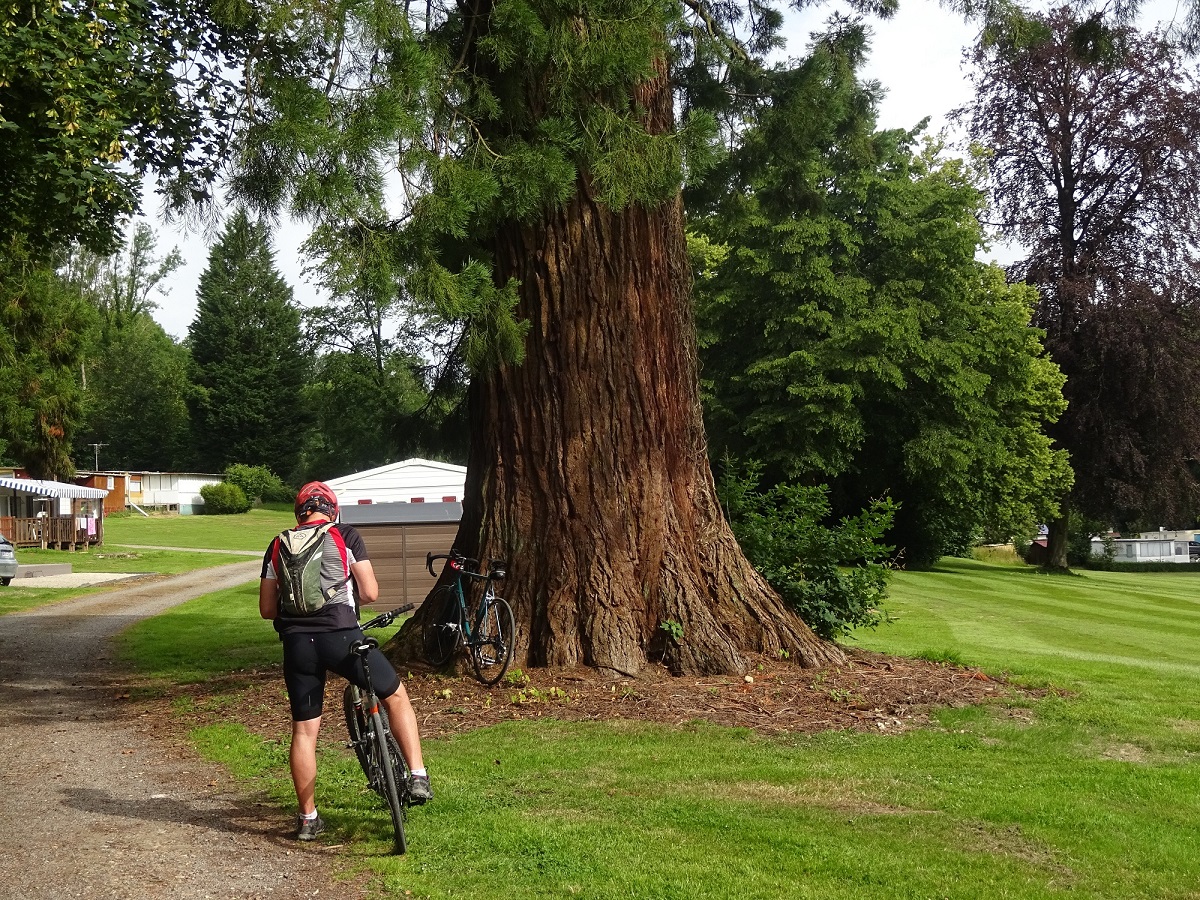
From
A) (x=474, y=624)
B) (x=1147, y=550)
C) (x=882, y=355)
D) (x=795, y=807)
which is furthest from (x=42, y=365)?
(x=1147, y=550)

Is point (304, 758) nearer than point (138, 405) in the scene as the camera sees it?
Yes

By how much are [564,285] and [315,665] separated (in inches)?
196

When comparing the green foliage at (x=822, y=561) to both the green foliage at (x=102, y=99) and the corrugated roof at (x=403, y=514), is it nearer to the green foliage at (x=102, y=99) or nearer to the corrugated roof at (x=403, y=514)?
the green foliage at (x=102, y=99)

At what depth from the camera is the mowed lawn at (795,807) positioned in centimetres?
539

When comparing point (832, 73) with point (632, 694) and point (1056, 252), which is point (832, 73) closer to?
point (632, 694)

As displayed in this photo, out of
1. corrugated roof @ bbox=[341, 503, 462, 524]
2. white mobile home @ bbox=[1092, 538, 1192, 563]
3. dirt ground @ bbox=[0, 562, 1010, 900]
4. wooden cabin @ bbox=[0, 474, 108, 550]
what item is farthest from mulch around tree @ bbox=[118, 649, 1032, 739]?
white mobile home @ bbox=[1092, 538, 1192, 563]

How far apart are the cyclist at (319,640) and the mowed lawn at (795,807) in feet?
1.25

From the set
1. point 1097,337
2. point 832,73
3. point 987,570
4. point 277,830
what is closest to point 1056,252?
point 1097,337

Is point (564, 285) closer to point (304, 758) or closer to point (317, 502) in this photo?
point (317, 502)

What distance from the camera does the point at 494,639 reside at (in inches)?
393

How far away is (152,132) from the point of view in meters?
A: 12.2

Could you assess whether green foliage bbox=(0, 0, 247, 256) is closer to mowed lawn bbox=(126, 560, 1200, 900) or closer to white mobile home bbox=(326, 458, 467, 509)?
mowed lawn bbox=(126, 560, 1200, 900)

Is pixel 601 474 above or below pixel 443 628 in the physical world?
above

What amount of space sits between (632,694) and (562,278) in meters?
3.36
